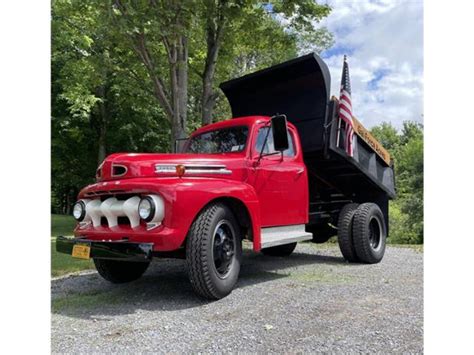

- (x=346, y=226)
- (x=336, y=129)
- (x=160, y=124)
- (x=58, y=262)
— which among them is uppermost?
(x=160, y=124)

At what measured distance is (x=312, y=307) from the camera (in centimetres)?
407

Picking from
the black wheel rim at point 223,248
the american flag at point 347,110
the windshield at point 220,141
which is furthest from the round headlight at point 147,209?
the american flag at point 347,110

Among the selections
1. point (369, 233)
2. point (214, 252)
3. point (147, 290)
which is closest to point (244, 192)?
point (214, 252)

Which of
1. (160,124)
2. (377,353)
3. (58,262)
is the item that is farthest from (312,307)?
(160,124)

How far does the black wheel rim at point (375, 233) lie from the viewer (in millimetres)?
6996

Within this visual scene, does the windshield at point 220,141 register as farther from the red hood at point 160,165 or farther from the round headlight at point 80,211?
the round headlight at point 80,211

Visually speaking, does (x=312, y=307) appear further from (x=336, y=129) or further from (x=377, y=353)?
(x=336, y=129)

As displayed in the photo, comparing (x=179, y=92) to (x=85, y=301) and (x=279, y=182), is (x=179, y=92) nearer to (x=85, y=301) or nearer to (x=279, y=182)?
(x=279, y=182)

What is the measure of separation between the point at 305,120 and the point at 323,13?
12.8 feet

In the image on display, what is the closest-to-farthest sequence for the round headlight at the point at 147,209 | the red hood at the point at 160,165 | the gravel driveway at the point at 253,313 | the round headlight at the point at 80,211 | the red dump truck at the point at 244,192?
the gravel driveway at the point at 253,313
the round headlight at the point at 147,209
the red dump truck at the point at 244,192
the red hood at the point at 160,165
the round headlight at the point at 80,211

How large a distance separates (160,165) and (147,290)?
5.10 ft

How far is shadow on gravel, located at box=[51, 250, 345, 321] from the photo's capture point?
4.26 m

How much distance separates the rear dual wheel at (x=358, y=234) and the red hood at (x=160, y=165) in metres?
2.51

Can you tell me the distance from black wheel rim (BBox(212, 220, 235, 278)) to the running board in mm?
568
